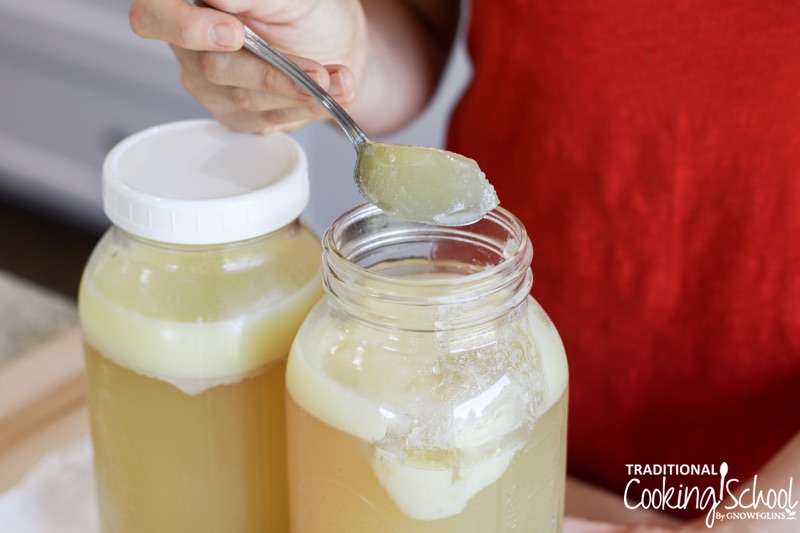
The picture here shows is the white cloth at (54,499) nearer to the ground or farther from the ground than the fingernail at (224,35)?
nearer to the ground

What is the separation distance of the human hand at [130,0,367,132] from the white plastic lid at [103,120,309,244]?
0.06ft

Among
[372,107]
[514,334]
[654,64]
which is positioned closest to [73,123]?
[372,107]

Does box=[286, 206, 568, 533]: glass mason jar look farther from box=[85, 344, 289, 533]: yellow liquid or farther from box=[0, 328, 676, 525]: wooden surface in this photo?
box=[0, 328, 676, 525]: wooden surface

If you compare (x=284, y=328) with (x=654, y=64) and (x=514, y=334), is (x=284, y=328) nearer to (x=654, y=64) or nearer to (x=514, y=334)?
(x=514, y=334)

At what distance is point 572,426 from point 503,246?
369 millimetres

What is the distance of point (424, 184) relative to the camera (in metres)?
0.47

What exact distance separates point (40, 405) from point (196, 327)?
0.33 meters

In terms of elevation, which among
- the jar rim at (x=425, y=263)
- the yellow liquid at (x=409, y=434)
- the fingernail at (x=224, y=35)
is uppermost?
the fingernail at (x=224, y=35)

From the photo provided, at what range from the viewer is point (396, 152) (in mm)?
483

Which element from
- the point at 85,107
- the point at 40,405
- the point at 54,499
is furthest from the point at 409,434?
the point at 85,107

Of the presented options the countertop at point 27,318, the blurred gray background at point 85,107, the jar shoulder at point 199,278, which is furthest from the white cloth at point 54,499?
the blurred gray background at point 85,107

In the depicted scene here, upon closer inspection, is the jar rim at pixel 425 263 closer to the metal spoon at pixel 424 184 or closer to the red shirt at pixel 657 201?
the metal spoon at pixel 424 184

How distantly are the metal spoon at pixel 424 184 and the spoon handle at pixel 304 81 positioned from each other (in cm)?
1

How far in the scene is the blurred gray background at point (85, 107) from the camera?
6.13 feet
